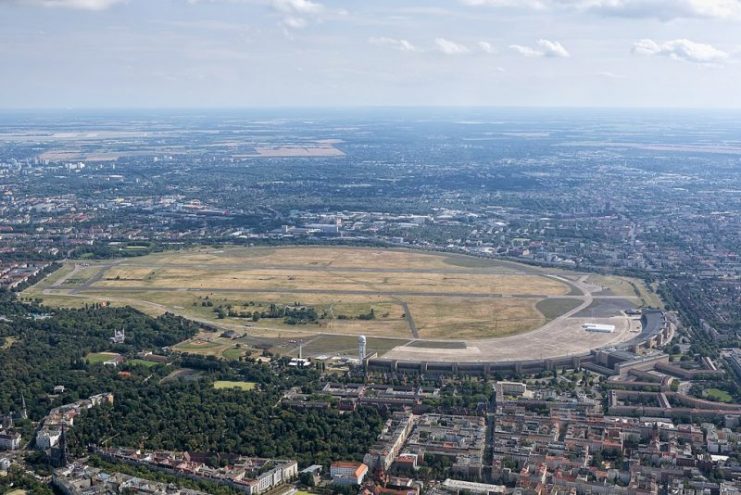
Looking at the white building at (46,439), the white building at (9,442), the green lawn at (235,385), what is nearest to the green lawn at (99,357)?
the green lawn at (235,385)

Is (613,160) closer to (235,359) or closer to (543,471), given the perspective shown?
(235,359)

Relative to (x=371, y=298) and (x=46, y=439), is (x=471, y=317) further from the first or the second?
(x=46, y=439)

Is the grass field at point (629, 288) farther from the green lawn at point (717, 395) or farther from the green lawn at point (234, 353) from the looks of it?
the green lawn at point (234, 353)

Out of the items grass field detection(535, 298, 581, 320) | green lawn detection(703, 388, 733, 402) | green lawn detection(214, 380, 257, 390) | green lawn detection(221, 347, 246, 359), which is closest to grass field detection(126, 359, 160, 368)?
green lawn detection(221, 347, 246, 359)

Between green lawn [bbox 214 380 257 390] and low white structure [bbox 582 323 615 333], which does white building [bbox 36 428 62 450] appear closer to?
green lawn [bbox 214 380 257 390]

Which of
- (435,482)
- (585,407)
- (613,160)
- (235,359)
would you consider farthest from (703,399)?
(613,160)

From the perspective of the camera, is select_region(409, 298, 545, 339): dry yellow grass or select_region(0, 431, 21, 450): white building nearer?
select_region(0, 431, 21, 450): white building
